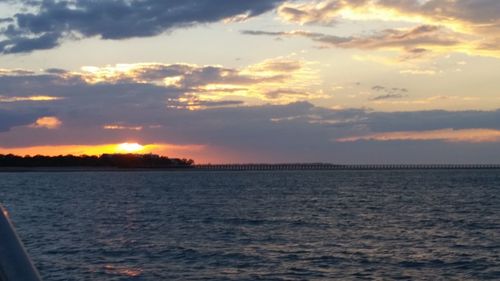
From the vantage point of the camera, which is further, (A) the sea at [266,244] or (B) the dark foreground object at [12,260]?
(A) the sea at [266,244]

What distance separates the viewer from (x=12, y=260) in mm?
1683

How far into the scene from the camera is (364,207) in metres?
78.3

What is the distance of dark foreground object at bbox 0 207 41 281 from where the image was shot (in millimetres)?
1651

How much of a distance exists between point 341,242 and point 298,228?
9.14m

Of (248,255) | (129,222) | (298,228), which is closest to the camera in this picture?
(248,255)

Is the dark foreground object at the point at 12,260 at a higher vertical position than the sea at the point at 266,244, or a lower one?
higher

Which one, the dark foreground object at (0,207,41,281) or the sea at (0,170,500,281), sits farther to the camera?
the sea at (0,170,500,281)

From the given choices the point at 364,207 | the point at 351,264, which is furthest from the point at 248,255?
the point at 364,207

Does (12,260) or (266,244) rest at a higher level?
(12,260)

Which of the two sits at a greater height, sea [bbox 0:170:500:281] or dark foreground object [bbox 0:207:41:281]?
dark foreground object [bbox 0:207:41:281]

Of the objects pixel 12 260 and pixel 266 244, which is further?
pixel 266 244

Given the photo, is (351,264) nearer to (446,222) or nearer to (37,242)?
(37,242)

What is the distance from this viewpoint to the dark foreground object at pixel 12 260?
1.65 m

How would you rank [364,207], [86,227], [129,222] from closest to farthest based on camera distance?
[86,227] < [129,222] < [364,207]
